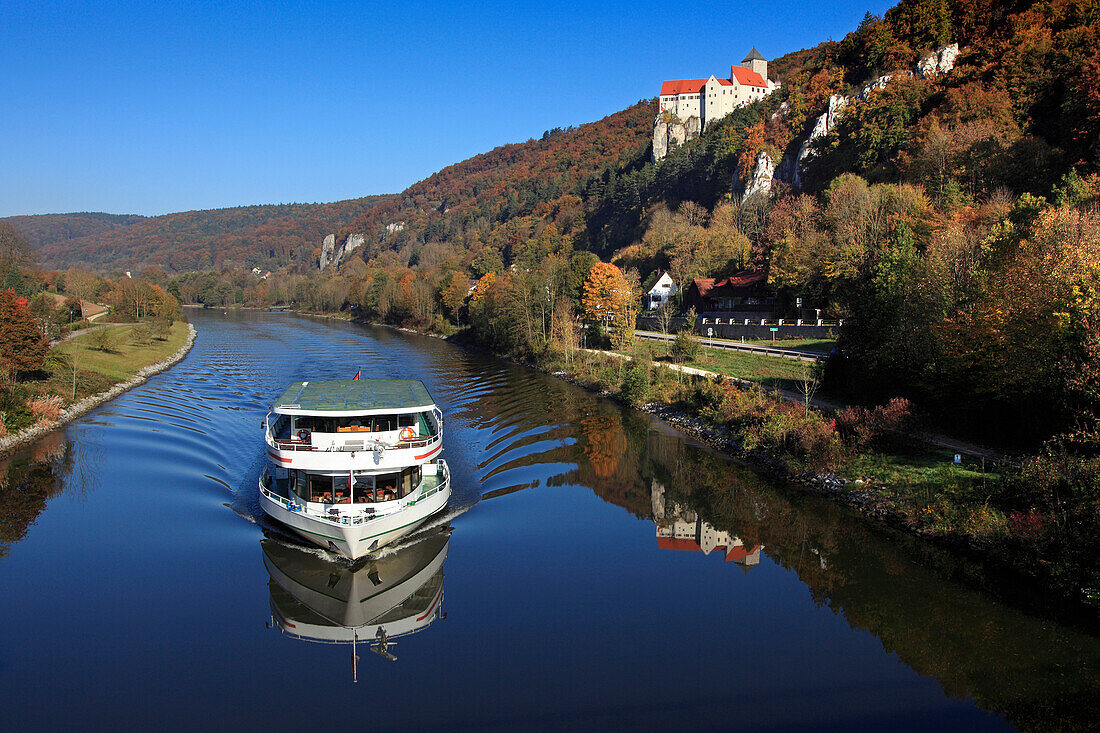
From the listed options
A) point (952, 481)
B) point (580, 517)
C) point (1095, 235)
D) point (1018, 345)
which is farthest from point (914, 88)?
point (580, 517)

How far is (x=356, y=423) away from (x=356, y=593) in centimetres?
610

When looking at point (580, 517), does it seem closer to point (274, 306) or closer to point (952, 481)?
point (952, 481)

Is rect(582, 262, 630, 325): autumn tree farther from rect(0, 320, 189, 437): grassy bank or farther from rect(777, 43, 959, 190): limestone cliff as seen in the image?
rect(0, 320, 189, 437): grassy bank

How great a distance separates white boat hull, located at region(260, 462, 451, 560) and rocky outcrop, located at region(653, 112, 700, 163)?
379ft

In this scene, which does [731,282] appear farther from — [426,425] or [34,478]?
[34,478]

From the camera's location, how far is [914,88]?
6825cm

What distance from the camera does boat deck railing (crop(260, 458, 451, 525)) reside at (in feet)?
58.9

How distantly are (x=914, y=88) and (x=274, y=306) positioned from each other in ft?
Result: 456

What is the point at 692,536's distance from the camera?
2159 centimetres

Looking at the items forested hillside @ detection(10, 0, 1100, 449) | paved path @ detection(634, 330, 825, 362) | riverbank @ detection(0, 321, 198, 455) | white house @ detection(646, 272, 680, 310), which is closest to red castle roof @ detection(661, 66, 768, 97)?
forested hillside @ detection(10, 0, 1100, 449)

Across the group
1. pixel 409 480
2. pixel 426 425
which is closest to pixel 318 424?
pixel 409 480

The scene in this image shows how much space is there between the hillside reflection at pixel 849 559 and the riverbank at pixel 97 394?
20.7 metres

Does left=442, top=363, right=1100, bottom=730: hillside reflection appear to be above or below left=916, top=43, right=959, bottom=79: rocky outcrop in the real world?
below

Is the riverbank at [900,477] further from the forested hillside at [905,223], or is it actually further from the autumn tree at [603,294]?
the autumn tree at [603,294]
